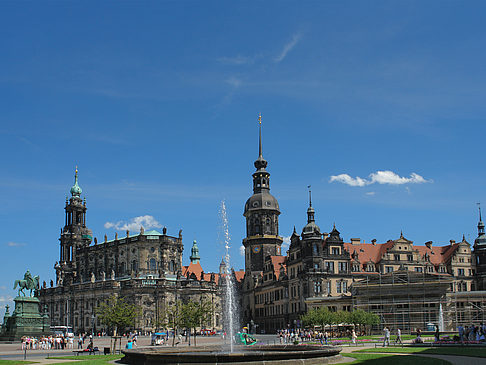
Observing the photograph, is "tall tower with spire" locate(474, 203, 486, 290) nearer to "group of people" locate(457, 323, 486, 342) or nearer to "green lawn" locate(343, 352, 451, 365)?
"group of people" locate(457, 323, 486, 342)

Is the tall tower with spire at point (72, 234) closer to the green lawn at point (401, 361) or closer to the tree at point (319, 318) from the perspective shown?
the tree at point (319, 318)

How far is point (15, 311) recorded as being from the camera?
68.9 metres

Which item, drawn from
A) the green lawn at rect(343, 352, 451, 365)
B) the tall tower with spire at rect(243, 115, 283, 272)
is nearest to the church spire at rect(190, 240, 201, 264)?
the tall tower with spire at rect(243, 115, 283, 272)

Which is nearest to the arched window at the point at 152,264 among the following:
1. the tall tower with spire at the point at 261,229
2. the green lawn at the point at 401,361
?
the tall tower with spire at the point at 261,229

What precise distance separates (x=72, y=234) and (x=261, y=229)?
145ft

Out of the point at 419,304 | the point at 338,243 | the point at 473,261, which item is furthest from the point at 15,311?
the point at 473,261

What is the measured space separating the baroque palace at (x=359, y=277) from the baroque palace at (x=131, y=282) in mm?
11715

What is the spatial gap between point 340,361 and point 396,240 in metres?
63.5

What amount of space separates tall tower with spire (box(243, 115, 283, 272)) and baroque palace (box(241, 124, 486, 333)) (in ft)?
0.64

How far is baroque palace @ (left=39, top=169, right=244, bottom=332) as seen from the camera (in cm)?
9875

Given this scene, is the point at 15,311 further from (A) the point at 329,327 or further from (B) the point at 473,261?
(B) the point at 473,261

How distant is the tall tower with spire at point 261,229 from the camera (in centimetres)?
11188

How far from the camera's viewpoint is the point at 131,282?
3905 inches

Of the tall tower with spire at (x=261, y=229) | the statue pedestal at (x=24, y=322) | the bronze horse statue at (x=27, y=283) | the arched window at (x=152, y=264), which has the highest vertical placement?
the tall tower with spire at (x=261, y=229)
